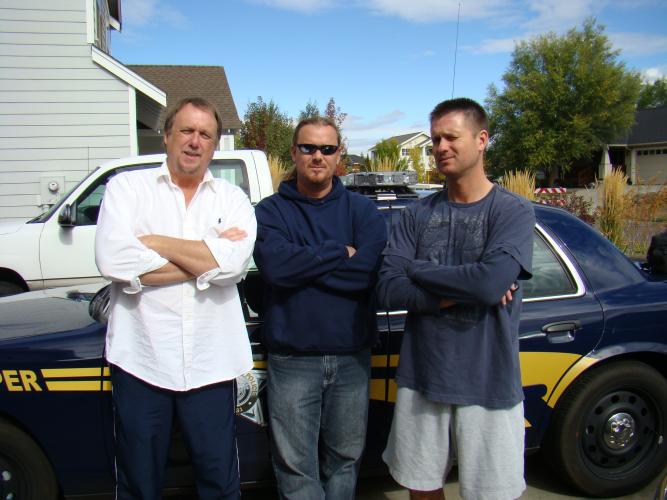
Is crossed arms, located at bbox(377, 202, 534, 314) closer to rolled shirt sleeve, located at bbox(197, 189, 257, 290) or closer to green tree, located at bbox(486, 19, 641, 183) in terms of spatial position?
rolled shirt sleeve, located at bbox(197, 189, 257, 290)

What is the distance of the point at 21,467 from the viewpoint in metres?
2.49

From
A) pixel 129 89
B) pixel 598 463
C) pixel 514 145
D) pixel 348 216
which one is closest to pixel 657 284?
pixel 598 463

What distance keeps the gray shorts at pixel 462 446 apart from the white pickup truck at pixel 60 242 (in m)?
3.85

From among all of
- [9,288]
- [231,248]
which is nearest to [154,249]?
[231,248]

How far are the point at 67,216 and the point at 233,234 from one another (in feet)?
12.7

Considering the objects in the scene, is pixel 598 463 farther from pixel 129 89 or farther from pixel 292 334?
pixel 129 89

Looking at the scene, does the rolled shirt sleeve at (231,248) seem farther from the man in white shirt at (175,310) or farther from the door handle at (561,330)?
the door handle at (561,330)

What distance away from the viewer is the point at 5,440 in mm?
2455

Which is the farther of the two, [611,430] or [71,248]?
[71,248]

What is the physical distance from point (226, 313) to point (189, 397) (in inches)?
13.3

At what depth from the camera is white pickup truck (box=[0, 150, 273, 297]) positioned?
552 centimetres

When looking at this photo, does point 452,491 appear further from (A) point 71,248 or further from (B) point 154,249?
(A) point 71,248

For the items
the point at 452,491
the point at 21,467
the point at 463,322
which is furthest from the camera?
A: the point at 452,491

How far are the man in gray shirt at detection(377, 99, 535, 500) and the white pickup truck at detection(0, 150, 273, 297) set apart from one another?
377 cm
